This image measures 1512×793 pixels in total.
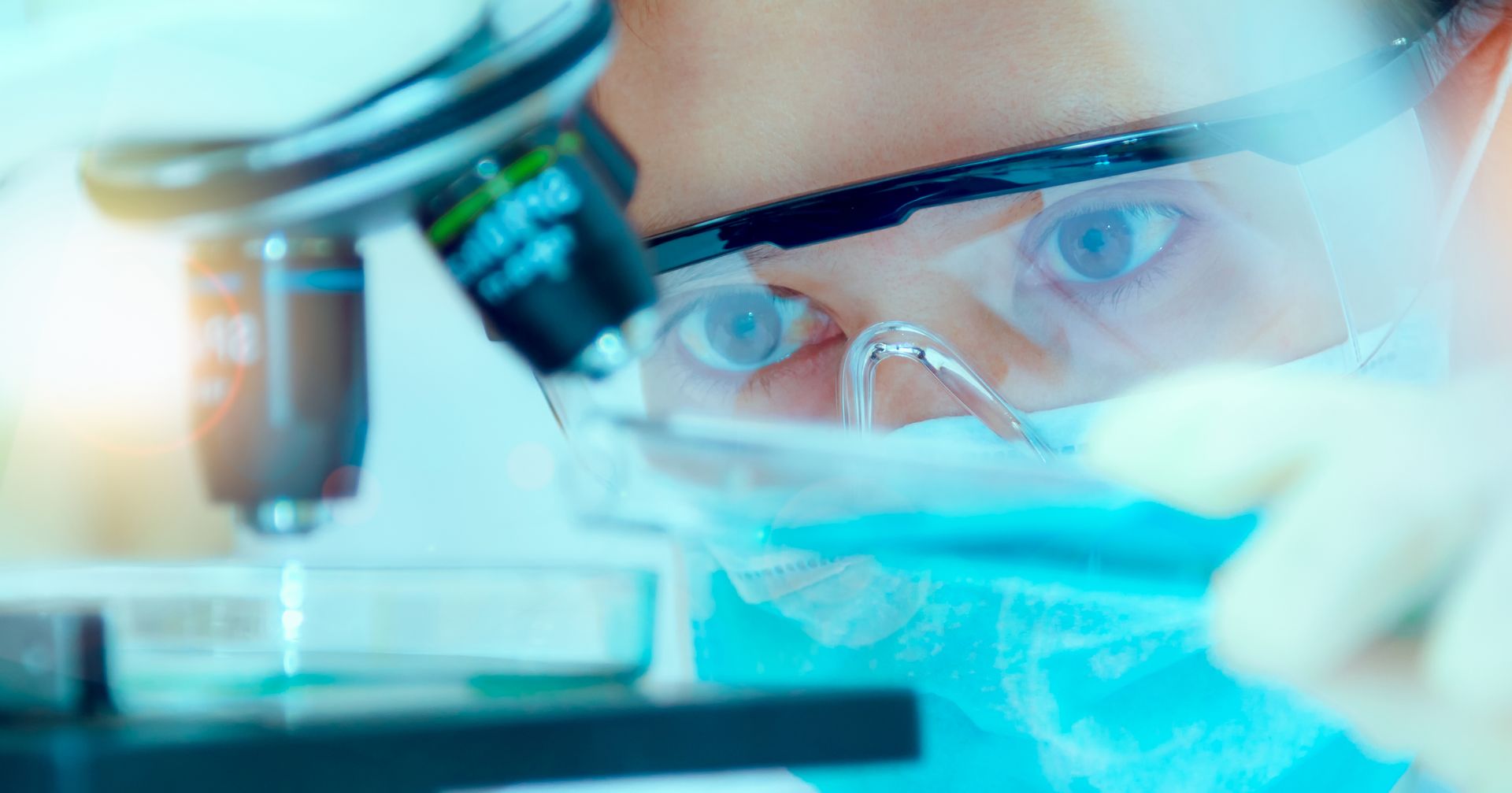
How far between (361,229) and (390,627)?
203 millimetres

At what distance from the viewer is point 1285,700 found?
83cm

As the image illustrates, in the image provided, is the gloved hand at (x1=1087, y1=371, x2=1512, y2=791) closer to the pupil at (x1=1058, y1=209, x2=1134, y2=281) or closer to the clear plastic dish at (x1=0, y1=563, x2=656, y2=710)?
the clear plastic dish at (x1=0, y1=563, x2=656, y2=710)

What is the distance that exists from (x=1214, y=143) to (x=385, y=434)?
2.47 ft

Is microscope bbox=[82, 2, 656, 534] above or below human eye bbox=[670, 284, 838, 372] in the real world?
below

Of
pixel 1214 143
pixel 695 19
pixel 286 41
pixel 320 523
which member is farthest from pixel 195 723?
pixel 1214 143

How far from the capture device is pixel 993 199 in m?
0.80

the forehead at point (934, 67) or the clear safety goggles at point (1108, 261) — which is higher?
the forehead at point (934, 67)

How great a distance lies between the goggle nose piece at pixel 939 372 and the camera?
811 millimetres

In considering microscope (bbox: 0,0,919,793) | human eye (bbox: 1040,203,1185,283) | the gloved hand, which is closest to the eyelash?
human eye (bbox: 1040,203,1185,283)

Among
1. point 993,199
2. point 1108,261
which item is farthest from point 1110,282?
point 993,199

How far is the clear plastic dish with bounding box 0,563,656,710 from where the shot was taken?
0.53 metres

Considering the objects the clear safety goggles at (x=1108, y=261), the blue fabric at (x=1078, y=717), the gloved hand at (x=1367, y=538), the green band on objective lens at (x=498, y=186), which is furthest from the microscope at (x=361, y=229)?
the blue fabric at (x=1078, y=717)

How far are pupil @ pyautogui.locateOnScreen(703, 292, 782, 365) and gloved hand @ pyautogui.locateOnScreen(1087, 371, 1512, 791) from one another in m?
0.49

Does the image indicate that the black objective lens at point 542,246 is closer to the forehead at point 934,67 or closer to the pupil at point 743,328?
the forehead at point 934,67
